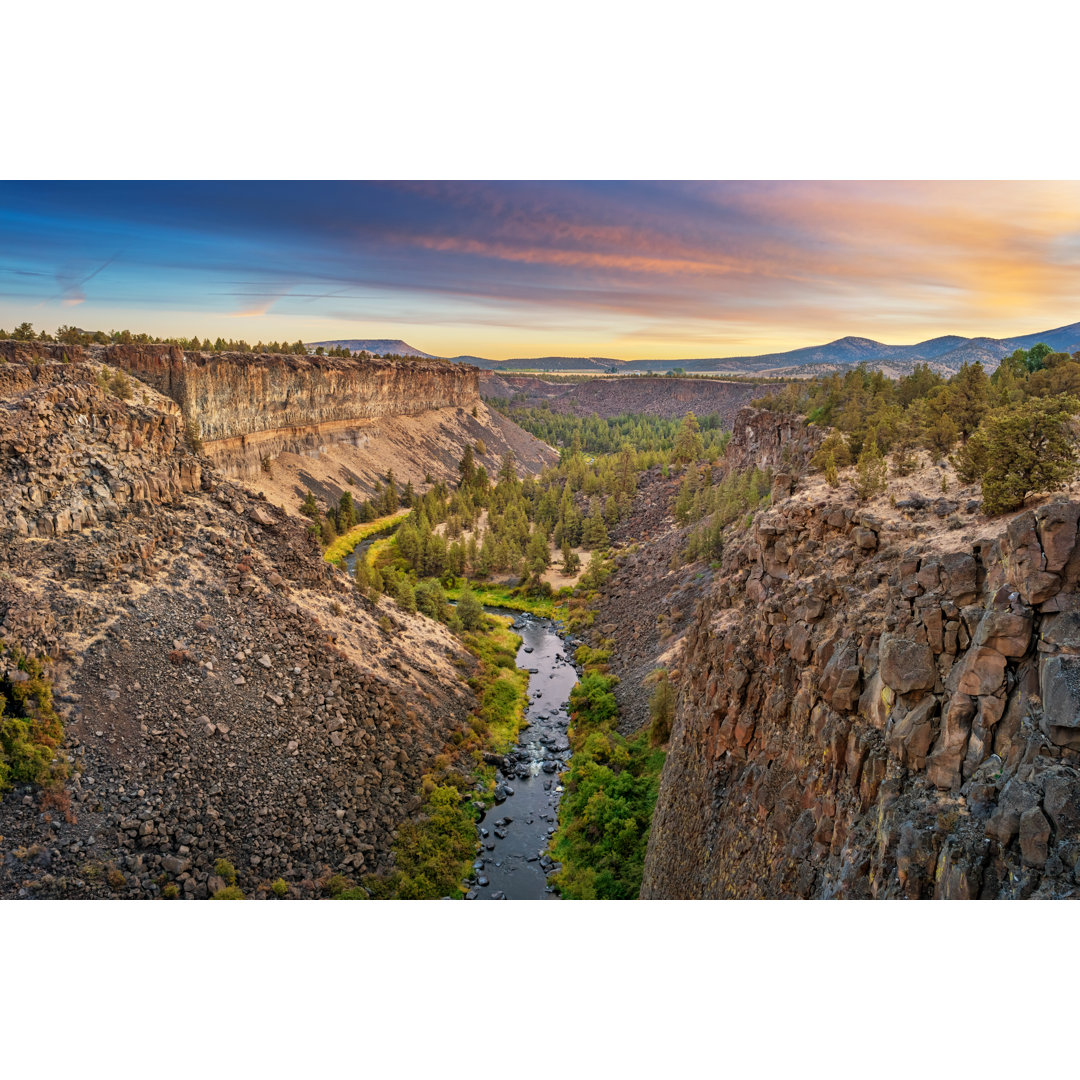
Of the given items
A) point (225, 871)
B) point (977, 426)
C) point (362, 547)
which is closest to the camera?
point (225, 871)

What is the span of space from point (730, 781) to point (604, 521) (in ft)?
199

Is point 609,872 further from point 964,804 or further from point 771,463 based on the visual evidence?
point 771,463

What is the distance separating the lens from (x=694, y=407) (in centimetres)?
18475

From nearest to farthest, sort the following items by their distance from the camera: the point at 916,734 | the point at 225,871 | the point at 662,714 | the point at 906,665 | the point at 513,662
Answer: the point at 916,734, the point at 906,665, the point at 225,871, the point at 662,714, the point at 513,662

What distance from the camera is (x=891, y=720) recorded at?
1209 cm

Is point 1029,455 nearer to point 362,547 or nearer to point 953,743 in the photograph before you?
point 953,743

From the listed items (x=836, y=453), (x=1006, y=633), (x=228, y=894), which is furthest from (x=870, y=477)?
(x=228, y=894)

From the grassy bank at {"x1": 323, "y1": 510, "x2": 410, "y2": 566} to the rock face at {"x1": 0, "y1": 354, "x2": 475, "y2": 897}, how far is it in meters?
34.6

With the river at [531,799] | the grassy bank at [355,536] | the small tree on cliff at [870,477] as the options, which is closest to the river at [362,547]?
the grassy bank at [355,536]

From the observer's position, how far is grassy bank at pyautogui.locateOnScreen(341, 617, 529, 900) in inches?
912

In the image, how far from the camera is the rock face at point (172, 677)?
2000 cm

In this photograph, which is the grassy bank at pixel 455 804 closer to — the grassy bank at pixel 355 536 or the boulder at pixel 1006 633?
Answer: the boulder at pixel 1006 633

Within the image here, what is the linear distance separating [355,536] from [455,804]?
51988mm

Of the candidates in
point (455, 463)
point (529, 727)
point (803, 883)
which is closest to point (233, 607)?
point (529, 727)
